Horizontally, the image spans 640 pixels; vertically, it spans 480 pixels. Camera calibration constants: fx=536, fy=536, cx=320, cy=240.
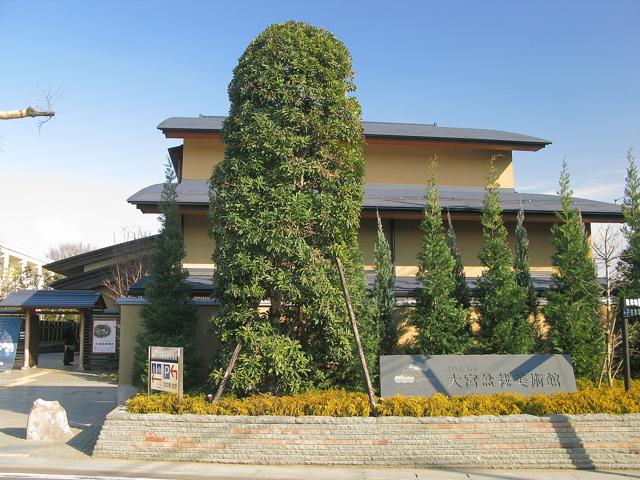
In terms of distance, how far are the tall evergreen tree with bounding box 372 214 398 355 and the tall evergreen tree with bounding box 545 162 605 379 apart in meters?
3.87

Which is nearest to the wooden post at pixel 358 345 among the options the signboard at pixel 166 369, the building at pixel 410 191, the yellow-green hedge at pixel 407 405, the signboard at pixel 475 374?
the yellow-green hedge at pixel 407 405

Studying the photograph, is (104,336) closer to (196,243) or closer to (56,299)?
(56,299)

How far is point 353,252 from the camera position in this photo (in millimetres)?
12000

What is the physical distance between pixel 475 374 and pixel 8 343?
798 inches

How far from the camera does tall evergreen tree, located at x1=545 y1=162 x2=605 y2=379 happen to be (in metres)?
12.9

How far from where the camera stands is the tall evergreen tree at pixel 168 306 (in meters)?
12.9

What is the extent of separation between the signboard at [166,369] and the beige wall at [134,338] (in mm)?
2559

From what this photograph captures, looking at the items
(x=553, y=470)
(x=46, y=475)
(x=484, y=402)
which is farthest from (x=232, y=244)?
(x=553, y=470)

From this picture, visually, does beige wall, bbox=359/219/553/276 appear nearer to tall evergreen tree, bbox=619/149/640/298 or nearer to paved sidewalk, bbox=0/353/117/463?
tall evergreen tree, bbox=619/149/640/298

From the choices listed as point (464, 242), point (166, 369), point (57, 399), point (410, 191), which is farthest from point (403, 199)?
point (57, 399)

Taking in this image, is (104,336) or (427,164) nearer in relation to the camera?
(427,164)

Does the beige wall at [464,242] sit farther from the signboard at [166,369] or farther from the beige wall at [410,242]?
the signboard at [166,369]

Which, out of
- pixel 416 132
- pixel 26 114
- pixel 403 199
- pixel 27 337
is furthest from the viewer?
pixel 27 337

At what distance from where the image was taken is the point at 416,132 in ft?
64.3
